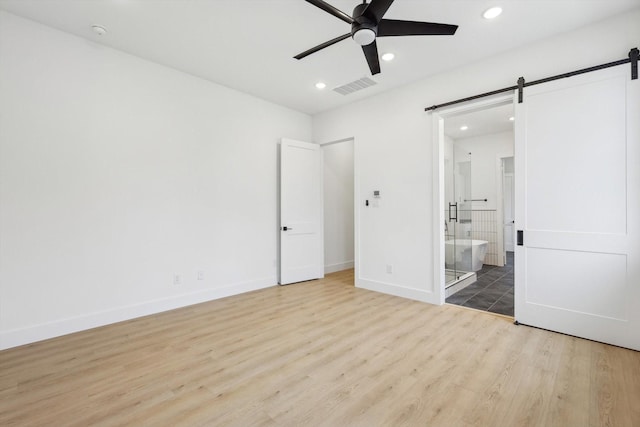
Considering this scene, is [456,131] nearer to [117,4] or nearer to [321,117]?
[321,117]

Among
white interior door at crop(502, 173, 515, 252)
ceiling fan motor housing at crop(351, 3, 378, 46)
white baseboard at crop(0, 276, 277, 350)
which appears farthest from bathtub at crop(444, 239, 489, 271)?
ceiling fan motor housing at crop(351, 3, 378, 46)

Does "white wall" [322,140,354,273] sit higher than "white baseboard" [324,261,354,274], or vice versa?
"white wall" [322,140,354,273]

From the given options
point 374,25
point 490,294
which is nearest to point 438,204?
point 490,294

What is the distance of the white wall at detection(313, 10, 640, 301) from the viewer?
9.62 feet

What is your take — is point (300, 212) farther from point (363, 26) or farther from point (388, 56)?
Answer: point (363, 26)

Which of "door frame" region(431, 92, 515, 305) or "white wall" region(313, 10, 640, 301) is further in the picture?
"door frame" region(431, 92, 515, 305)

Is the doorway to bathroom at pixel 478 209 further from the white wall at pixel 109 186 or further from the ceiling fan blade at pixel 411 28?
the white wall at pixel 109 186

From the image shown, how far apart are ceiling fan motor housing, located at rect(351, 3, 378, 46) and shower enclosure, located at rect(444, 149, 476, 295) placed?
2.85 metres

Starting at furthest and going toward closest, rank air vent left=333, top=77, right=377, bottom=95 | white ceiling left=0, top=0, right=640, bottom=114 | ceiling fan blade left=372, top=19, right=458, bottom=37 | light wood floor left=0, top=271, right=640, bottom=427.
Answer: air vent left=333, top=77, right=377, bottom=95 → white ceiling left=0, top=0, right=640, bottom=114 → ceiling fan blade left=372, top=19, right=458, bottom=37 → light wood floor left=0, top=271, right=640, bottom=427

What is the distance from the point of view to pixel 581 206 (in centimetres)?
279

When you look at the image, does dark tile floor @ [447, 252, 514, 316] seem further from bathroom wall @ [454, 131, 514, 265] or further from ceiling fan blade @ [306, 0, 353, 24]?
ceiling fan blade @ [306, 0, 353, 24]

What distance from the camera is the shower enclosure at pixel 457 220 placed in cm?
466

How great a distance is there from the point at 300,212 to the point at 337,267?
1632mm

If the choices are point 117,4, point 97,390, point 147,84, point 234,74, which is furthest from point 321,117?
point 97,390
